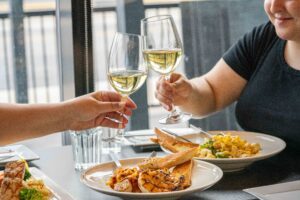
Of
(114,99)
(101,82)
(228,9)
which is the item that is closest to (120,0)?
(228,9)

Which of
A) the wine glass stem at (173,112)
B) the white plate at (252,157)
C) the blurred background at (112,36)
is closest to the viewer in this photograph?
the white plate at (252,157)

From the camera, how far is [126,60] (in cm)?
151

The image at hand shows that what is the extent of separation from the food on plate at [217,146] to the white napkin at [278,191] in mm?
231

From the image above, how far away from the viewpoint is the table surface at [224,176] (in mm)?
1355

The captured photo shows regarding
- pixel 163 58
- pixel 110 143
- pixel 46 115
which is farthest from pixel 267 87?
pixel 46 115

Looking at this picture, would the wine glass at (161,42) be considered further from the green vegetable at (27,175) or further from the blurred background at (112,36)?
the blurred background at (112,36)

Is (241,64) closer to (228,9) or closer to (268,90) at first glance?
(268,90)

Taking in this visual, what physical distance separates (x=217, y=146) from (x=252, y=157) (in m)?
0.14

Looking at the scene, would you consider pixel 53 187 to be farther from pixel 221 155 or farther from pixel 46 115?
pixel 221 155

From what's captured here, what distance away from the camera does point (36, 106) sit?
1.55 m

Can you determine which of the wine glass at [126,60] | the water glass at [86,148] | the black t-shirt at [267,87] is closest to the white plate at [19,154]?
the water glass at [86,148]

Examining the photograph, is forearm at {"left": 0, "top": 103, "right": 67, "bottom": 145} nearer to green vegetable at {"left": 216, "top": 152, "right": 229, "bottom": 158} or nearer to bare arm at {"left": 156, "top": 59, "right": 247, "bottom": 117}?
green vegetable at {"left": 216, "top": 152, "right": 229, "bottom": 158}

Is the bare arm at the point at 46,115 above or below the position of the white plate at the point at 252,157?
above

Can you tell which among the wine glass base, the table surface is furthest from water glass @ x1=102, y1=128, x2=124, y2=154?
the wine glass base
